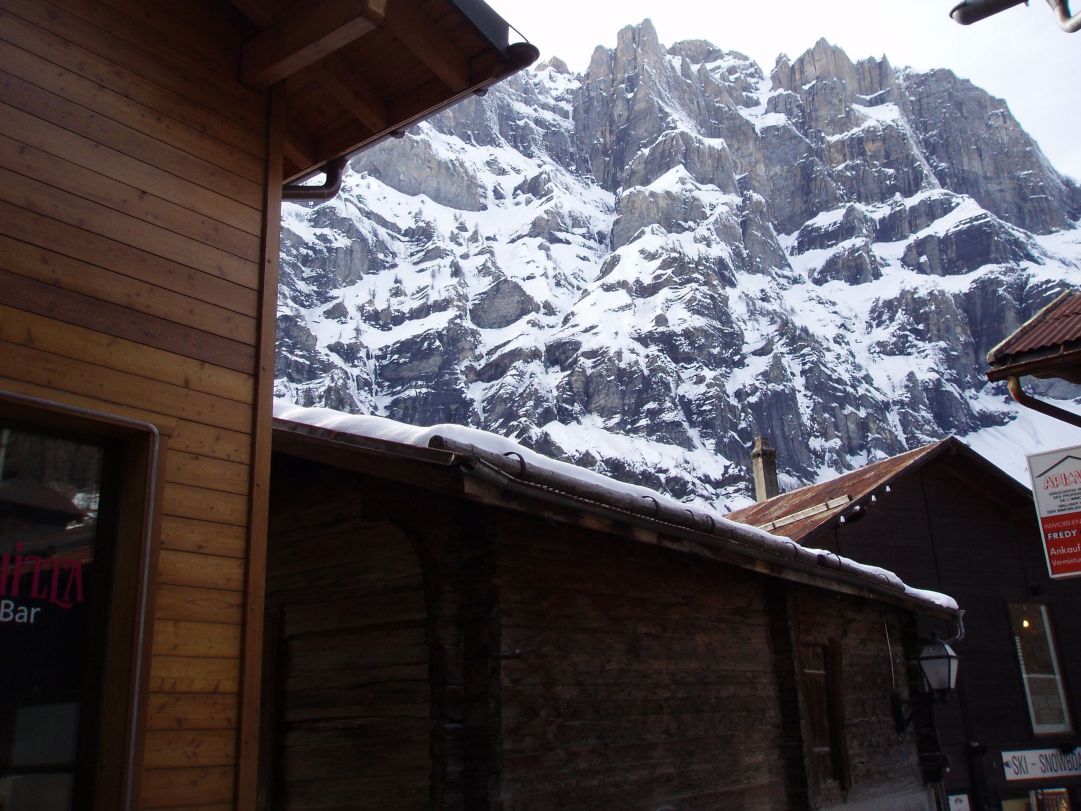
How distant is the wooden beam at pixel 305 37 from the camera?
14.3ft

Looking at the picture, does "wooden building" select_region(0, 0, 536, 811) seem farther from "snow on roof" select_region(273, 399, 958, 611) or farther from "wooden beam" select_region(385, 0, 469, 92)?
"snow on roof" select_region(273, 399, 958, 611)

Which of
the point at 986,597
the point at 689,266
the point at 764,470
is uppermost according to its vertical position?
the point at 689,266

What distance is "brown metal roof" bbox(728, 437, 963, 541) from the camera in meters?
16.3

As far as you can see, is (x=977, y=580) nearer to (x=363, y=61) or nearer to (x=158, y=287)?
(x=363, y=61)

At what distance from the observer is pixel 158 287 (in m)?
4.07

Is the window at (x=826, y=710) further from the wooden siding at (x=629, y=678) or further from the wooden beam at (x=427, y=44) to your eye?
the wooden beam at (x=427, y=44)

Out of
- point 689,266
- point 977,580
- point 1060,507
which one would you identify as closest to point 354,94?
point 1060,507

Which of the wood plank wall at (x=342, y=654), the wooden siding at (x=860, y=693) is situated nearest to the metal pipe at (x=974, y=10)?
the wood plank wall at (x=342, y=654)

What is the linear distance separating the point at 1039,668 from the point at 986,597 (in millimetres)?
1925

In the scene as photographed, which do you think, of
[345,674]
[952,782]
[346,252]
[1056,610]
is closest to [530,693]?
[345,674]

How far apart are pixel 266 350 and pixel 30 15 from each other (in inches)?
60.1

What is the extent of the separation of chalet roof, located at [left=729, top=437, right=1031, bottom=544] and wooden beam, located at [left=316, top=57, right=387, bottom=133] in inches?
463

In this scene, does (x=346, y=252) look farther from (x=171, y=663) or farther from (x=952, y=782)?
(x=171, y=663)

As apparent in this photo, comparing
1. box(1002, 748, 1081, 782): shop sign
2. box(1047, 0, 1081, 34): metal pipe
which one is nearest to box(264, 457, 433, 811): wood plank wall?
box(1047, 0, 1081, 34): metal pipe
